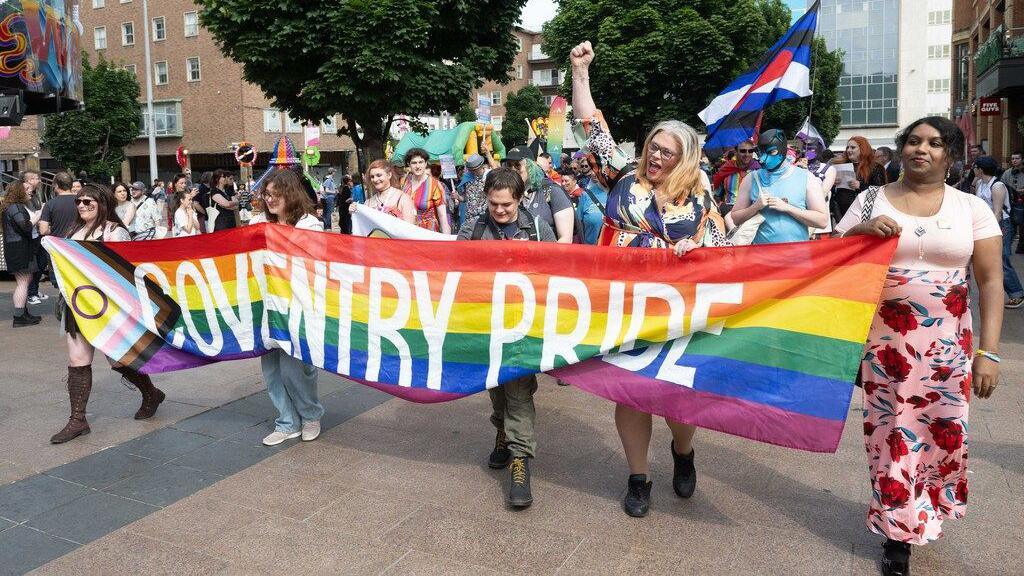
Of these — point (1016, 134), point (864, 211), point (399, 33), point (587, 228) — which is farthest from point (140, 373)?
point (1016, 134)

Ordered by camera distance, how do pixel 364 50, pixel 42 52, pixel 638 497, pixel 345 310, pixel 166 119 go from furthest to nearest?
pixel 166 119, pixel 364 50, pixel 42 52, pixel 345 310, pixel 638 497

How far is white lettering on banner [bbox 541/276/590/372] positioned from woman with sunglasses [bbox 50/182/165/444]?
296cm

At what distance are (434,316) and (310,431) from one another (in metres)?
1.45

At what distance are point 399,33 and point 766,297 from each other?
46.5 ft

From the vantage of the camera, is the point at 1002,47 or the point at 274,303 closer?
the point at 274,303

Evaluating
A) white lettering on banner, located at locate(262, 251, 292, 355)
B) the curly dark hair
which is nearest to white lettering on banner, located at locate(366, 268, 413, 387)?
white lettering on banner, located at locate(262, 251, 292, 355)

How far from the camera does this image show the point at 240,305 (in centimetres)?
496

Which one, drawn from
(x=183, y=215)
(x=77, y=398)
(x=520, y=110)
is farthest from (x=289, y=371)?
(x=520, y=110)

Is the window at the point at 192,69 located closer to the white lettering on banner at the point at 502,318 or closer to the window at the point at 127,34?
the window at the point at 127,34

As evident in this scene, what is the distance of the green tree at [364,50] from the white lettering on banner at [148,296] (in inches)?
479

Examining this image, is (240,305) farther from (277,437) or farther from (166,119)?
(166,119)

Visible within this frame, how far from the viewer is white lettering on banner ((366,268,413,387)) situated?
4328mm

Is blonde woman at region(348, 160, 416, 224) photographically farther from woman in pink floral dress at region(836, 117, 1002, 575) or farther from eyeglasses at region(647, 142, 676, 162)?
woman in pink floral dress at region(836, 117, 1002, 575)

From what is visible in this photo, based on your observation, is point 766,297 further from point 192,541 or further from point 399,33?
point 399,33
